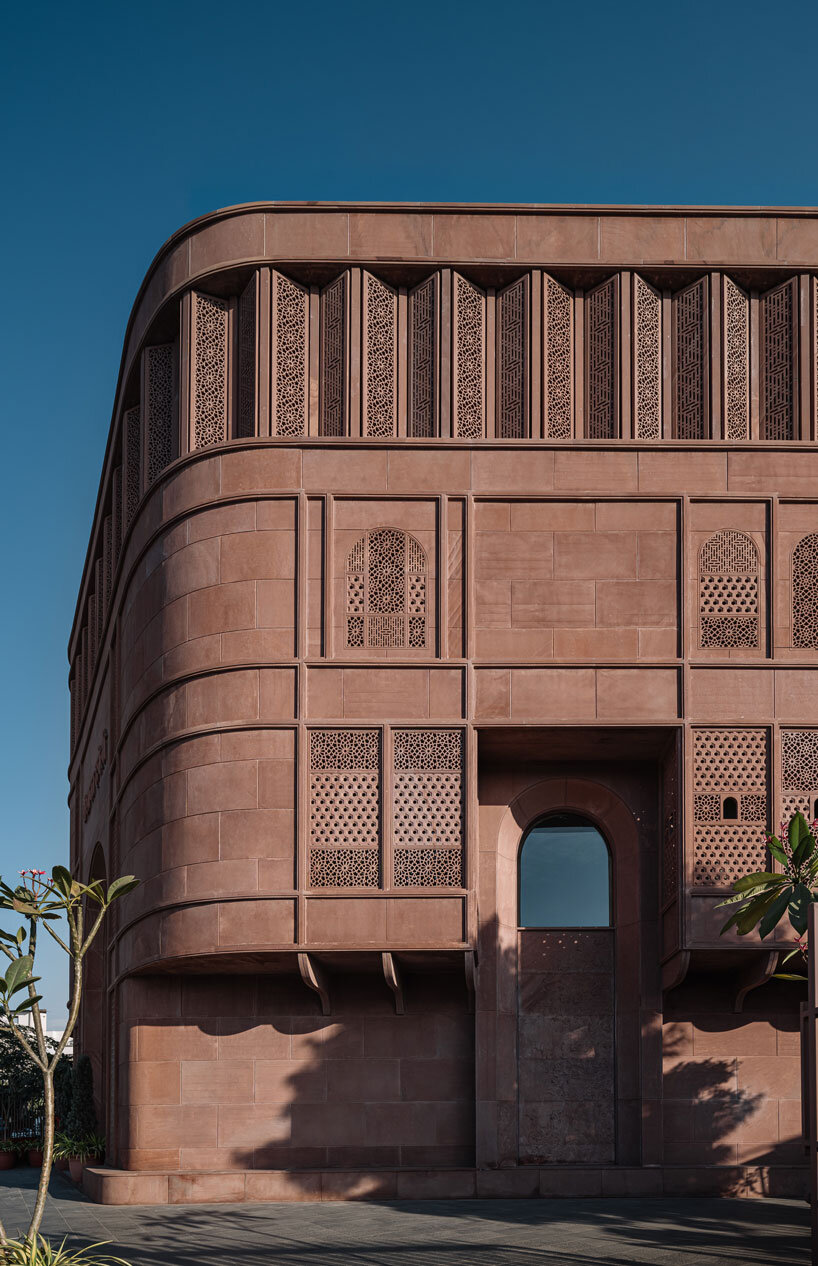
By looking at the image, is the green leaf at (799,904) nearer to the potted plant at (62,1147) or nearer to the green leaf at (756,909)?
the green leaf at (756,909)

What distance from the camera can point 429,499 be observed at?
61.5 feet

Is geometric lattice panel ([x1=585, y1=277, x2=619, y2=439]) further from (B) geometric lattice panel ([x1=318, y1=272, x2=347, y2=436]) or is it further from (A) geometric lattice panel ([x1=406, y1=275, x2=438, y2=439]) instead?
(B) geometric lattice panel ([x1=318, y1=272, x2=347, y2=436])

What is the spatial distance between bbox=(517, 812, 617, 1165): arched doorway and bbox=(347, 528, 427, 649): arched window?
320 centimetres

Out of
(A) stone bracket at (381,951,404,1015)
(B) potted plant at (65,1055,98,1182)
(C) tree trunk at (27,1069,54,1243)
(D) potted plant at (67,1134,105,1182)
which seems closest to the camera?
(C) tree trunk at (27,1069,54,1243)

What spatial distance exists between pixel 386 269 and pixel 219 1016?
30.8ft

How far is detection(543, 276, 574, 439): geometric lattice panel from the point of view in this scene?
19094 mm

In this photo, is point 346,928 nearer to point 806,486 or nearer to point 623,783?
point 623,783

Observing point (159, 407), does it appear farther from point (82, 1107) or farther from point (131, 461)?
point (82, 1107)

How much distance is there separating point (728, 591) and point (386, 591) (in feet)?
13.3

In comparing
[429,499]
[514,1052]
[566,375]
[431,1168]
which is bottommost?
[431,1168]

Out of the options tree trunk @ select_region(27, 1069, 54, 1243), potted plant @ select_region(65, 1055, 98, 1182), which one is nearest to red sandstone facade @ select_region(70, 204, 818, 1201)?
potted plant @ select_region(65, 1055, 98, 1182)

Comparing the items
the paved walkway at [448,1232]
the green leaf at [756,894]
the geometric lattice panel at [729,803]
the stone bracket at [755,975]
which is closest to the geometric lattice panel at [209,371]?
the geometric lattice panel at [729,803]

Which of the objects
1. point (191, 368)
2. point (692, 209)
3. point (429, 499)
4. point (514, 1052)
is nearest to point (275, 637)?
point (429, 499)

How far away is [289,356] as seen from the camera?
1934 cm
